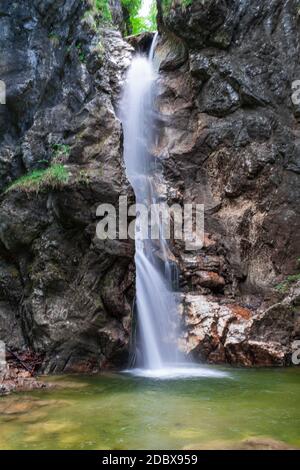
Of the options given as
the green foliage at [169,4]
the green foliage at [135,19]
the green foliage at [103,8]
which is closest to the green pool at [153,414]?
the green foliage at [169,4]

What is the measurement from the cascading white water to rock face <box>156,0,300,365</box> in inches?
17.3

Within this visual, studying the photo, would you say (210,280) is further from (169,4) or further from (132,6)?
(132,6)

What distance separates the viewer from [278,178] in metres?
11.9

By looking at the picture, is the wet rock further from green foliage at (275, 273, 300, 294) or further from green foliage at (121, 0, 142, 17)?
green foliage at (121, 0, 142, 17)

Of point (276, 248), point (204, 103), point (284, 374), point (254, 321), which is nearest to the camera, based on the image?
point (284, 374)

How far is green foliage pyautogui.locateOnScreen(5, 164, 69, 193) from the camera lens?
8.53m

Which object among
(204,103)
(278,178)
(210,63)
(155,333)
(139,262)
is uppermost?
(210,63)

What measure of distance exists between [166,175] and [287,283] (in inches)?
187

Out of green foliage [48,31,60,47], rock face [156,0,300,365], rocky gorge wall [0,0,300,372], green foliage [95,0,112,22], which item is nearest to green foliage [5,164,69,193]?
rocky gorge wall [0,0,300,372]

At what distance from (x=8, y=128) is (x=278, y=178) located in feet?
22.9

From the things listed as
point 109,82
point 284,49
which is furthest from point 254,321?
point 109,82

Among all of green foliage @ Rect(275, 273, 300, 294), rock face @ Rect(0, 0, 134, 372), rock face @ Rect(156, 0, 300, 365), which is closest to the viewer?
rock face @ Rect(0, 0, 134, 372)

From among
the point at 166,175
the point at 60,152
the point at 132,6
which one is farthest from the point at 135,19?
the point at 60,152

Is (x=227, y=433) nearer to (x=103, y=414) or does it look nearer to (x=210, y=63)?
(x=103, y=414)
